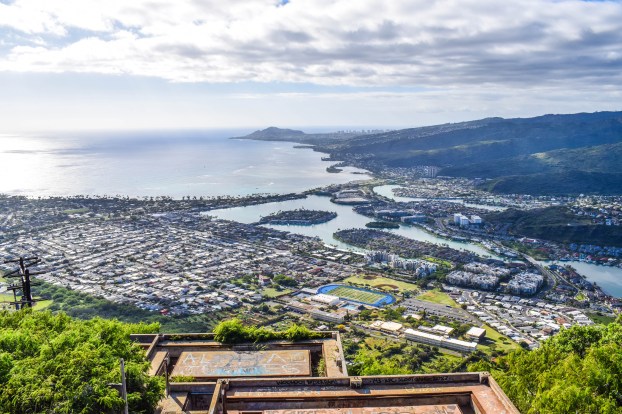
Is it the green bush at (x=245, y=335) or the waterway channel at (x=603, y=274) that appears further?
the waterway channel at (x=603, y=274)

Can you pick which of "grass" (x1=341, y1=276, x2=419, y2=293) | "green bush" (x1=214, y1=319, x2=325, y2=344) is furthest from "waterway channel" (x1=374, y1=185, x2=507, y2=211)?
"green bush" (x1=214, y1=319, x2=325, y2=344)

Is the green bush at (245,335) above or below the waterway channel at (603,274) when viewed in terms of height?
above

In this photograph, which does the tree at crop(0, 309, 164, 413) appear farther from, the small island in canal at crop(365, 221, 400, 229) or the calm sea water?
the calm sea water

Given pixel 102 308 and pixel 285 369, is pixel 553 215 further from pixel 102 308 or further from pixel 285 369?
pixel 285 369

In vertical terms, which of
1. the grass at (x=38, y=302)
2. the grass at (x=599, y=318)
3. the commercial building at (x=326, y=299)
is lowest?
the grass at (x=599, y=318)

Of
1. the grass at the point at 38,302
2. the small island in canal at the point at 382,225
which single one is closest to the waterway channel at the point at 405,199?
the small island in canal at the point at 382,225

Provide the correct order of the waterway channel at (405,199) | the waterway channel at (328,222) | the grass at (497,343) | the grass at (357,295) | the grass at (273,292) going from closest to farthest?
1. the grass at (497,343)
2. the grass at (357,295)
3. the grass at (273,292)
4. the waterway channel at (328,222)
5. the waterway channel at (405,199)

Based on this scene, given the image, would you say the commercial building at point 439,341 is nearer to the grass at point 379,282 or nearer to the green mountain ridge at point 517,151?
the grass at point 379,282
